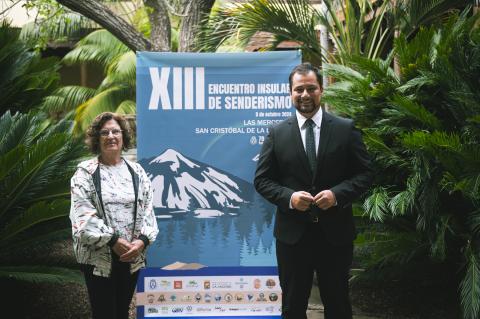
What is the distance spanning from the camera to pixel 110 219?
4215 millimetres

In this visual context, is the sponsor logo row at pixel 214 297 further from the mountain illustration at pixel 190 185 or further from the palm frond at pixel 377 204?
the palm frond at pixel 377 204

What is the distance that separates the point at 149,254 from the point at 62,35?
11.1 metres

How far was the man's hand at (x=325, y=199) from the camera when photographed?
12.4 feet

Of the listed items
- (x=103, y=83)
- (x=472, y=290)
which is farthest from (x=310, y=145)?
(x=103, y=83)

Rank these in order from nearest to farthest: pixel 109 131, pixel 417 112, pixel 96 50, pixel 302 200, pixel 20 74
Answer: pixel 302 200, pixel 109 131, pixel 417 112, pixel 20 74, pixel 96 50

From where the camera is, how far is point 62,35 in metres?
15.2

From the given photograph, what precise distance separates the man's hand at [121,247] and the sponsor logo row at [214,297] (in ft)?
3.70

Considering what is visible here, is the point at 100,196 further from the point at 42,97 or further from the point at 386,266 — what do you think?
the point at 42,97

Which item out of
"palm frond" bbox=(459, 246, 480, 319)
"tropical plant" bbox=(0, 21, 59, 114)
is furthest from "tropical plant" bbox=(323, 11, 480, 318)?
"tropical plant" bbox=(0, 21, 59, 114)

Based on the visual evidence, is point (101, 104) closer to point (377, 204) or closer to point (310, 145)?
point (377, 204)

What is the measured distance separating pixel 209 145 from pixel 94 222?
1.44 metres

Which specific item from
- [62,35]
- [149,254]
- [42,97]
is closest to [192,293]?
[149,254]

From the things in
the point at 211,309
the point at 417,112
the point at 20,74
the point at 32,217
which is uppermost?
the point at 20,74

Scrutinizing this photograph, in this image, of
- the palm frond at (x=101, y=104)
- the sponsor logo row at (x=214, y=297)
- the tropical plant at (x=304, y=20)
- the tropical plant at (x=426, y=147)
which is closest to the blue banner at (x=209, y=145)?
the sponsor logo row at (x=214, y=297)
